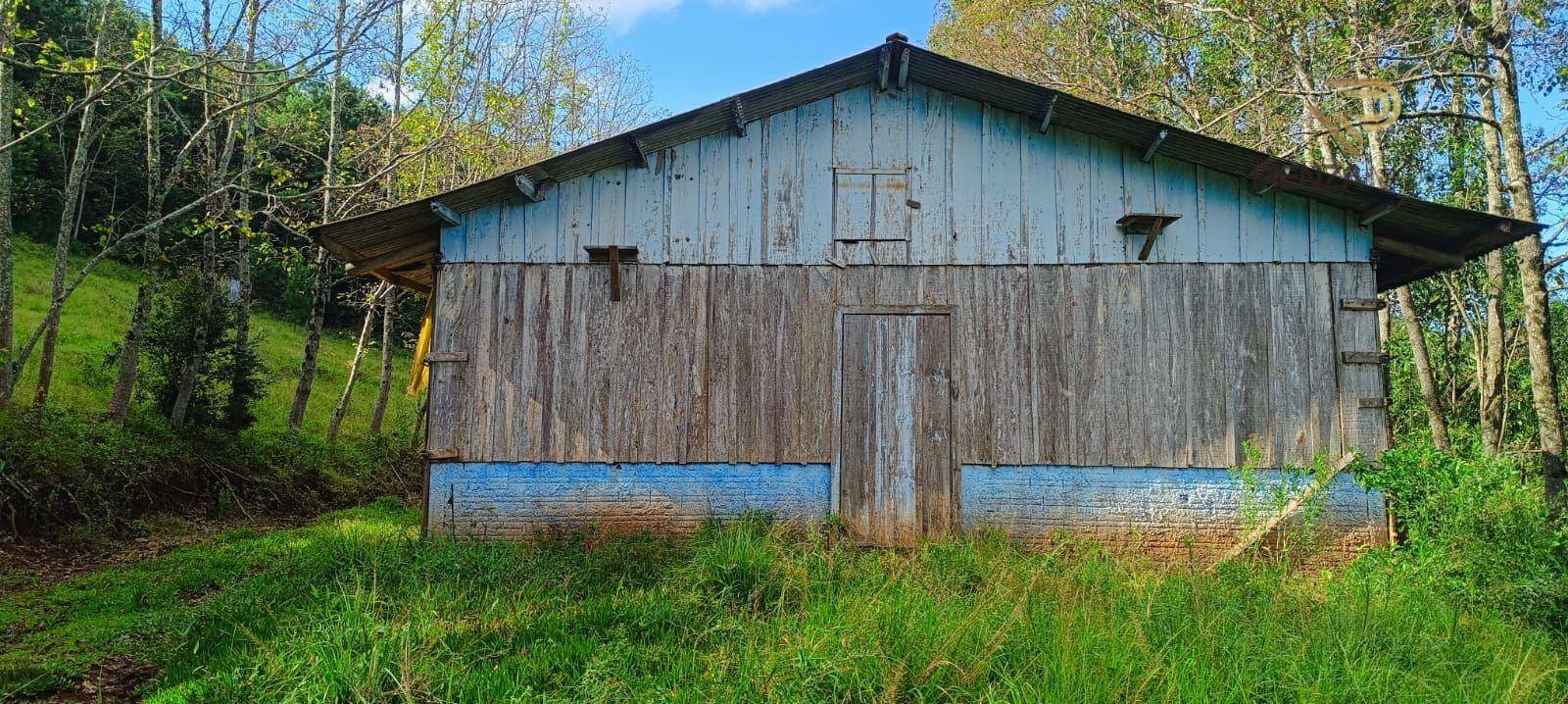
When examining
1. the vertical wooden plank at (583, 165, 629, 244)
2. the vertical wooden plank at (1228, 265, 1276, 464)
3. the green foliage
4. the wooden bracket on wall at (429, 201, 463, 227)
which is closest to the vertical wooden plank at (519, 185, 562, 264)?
the vertical wooden plank at (583, 165, 629, 244)

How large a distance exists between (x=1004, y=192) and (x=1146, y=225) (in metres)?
1.28

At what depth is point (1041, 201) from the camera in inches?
300

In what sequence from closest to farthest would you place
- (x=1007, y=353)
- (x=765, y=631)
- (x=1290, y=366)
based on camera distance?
(x=765, y=631)
(x=1290, y=366)
(x=1007, y=353)

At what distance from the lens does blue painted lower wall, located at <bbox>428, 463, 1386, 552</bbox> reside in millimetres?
7320

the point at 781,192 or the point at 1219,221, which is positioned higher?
the point at 781,192

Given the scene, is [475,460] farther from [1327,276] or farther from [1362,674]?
[1327,276]

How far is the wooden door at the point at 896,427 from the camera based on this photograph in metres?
7.48

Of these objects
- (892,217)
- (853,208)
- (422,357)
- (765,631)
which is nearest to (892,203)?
(892,217)

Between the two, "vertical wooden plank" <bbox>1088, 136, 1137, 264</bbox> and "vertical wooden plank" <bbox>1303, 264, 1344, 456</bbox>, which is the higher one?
"vertical wooden plank" <bbox>1088, 136, 1137, 264</bbox>

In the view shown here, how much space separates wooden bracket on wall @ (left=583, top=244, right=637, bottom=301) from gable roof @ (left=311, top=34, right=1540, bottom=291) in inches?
28.4

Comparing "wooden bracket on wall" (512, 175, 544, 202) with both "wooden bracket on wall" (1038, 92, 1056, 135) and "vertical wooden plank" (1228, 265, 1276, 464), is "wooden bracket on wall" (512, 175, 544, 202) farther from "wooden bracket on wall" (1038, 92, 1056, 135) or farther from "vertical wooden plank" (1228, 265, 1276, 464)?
"vertical wooden plank" (1228, 265, 1276, 464)

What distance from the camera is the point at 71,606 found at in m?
6.46

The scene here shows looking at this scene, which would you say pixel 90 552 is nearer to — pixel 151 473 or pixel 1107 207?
pixel 151 473
